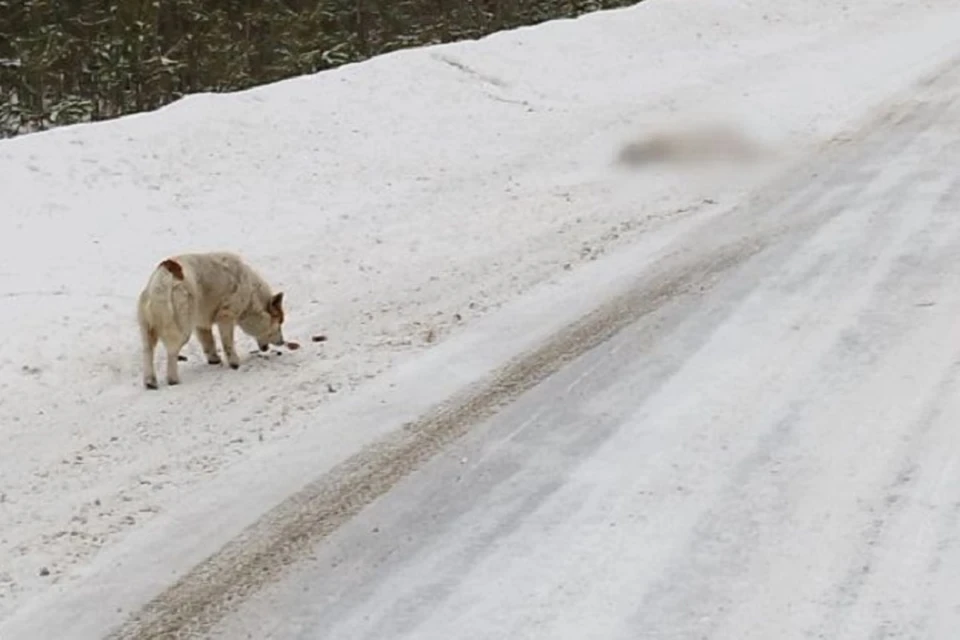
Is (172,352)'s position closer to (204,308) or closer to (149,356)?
(149,356)

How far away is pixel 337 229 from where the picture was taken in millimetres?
11430

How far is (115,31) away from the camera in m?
24.6

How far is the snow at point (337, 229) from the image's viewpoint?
6.68 meters

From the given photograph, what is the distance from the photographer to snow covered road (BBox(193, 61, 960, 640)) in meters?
5.06

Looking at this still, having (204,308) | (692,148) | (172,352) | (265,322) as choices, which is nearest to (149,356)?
(172,352)

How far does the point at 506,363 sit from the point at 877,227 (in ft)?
12.1

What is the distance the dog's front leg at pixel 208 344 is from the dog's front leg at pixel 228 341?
0.33 ft

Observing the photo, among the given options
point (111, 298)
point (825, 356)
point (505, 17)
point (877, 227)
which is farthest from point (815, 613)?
point (505, 17)

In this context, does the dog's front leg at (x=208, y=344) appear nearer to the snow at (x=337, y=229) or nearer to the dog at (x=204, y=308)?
the dog at (x=204, y=308)

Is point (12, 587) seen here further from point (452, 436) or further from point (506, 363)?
point (506, 363)

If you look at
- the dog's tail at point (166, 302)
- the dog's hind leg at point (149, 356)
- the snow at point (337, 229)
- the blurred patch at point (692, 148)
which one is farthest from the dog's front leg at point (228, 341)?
the blurred patch at point (692, 148)

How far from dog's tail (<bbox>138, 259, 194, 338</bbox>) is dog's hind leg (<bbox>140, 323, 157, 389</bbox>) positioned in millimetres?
18

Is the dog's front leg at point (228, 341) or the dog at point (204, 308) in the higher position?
the dog at point (204, 308)

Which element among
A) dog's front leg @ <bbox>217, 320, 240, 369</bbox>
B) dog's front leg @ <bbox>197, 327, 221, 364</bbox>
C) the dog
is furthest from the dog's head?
dog's front leg @ <bbox>197, 327, 221, 364</bbox>
